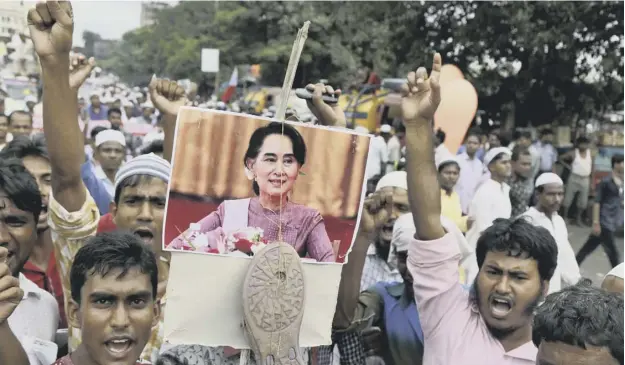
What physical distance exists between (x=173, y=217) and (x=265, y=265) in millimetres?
Result: 253

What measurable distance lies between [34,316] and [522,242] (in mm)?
1456

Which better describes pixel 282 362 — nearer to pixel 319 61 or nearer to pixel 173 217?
pixel 173 217

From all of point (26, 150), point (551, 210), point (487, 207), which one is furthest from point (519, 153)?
point (26, 150)

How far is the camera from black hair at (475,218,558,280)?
2.16 meters

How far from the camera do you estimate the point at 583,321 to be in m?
1.72

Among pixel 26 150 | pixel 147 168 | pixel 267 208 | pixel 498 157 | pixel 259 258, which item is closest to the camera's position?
pixel 259 258

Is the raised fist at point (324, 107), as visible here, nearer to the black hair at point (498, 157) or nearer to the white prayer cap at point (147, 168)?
the white prayer cap at point (147, 168)

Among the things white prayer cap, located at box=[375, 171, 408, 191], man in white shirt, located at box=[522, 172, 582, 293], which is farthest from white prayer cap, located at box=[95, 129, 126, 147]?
man in white shirt, located at box=[522, 172, 582, 293]

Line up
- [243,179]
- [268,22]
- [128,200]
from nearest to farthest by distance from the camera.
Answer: [243,179], [128,200], [268,22]

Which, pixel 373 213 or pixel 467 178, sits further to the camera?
pixel 467 178

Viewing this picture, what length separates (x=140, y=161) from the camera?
2416 mm

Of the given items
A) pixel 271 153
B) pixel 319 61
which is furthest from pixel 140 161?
pixel 319 61

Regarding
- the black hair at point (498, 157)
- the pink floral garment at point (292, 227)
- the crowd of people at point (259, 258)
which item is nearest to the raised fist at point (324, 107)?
the crowd of people at point (259, 258)

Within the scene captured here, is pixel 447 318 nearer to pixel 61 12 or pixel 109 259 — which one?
pixel 109 259
